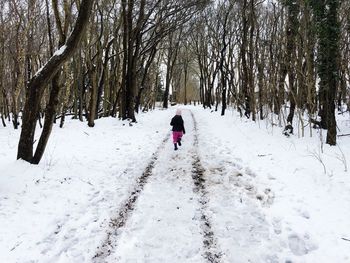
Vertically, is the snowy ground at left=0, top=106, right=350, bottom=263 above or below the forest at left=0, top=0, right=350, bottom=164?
below

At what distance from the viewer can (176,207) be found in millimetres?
6574

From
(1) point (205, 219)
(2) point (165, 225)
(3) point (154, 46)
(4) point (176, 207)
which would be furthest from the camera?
(3) point (154, 46)

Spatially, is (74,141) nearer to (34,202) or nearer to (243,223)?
(34,202)

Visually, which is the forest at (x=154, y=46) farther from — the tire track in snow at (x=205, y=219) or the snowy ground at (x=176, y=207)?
the tire track in snow at (x=205, y=219)

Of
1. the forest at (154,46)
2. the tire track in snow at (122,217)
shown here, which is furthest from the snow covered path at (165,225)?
the forest at (154,46)

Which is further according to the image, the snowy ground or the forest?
the forest

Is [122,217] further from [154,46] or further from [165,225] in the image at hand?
[154,46]

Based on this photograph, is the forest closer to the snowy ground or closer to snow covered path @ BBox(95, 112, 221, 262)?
the snowy ground

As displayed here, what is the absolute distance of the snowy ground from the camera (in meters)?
4.93

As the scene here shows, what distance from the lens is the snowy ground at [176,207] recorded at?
16.2 feet

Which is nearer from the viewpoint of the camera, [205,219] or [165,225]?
[165,225]

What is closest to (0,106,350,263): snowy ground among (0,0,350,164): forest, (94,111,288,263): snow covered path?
(94,111,288,263): snow covered path

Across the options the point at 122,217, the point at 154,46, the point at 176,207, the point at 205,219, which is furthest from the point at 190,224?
the point at 154,46

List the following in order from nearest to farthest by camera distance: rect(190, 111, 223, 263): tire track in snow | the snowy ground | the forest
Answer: rect(190, 111, 223, 263): tire track in snow < the snowy ground < the forest
